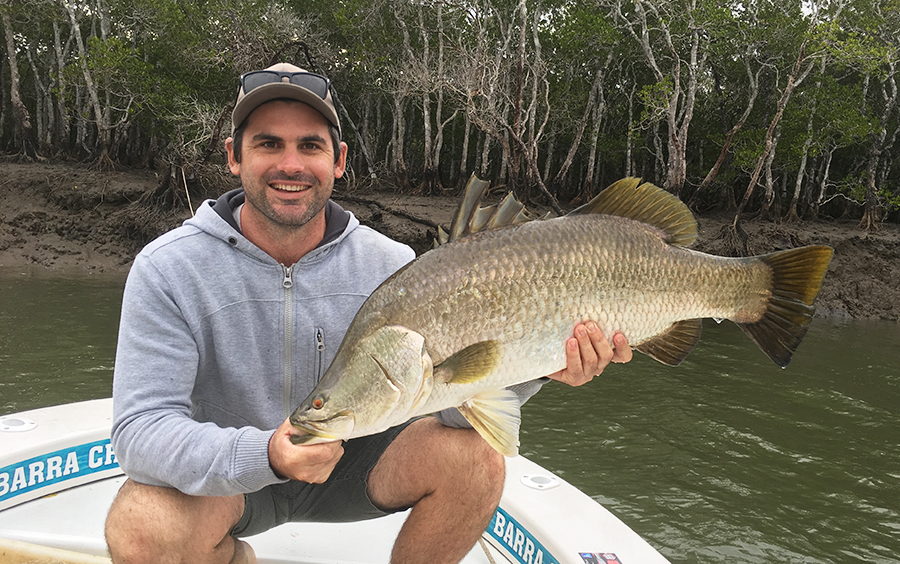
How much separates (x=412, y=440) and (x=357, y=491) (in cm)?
30

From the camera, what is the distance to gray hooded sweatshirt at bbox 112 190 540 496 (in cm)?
192

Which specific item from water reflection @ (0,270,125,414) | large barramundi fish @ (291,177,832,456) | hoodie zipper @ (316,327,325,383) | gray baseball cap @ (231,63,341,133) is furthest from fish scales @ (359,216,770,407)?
water reflection @ (0,270,125,414)

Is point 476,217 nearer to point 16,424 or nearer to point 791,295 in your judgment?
point 791,295

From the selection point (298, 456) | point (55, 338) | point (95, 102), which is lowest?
point (55, 338)

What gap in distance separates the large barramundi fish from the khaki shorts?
0.79 meters

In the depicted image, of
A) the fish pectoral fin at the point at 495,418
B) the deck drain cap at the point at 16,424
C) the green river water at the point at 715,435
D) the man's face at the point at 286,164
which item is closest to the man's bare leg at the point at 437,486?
the fish pectoral fin at the point at 495,418

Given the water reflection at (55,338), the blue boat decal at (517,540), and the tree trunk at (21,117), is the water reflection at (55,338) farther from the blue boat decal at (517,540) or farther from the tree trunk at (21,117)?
the tree trunk at (21,117)

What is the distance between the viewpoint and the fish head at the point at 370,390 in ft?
5.62

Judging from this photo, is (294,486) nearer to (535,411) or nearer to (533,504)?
(533,504)

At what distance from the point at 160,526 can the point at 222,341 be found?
0.63m

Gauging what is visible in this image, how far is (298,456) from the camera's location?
175cm

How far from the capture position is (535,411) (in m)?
7.88

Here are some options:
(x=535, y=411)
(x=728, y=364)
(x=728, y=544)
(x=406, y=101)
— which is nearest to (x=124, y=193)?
(x=406, y=101)

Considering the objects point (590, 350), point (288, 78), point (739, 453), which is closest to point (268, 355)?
point (288, 78)
